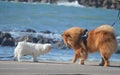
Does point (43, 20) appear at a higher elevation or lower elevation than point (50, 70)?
lower

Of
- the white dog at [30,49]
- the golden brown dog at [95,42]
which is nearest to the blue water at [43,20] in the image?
the white dog at [30,49]

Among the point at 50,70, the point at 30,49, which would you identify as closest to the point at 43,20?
the point at 30,49

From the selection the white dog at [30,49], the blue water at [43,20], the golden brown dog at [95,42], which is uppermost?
the golden brown dog at [95,42]

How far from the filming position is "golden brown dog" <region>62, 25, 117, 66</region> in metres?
13.9

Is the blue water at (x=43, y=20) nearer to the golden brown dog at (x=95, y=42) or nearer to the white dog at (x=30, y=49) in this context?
the white dog at (x=30, y=49)

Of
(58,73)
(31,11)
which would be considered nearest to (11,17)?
(31,11)

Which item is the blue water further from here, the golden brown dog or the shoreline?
the shoreline

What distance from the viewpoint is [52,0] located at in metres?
54.0

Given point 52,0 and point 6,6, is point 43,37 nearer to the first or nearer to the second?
point 6,6

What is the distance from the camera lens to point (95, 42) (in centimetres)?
1406

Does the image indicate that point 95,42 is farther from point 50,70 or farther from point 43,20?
point 43,20

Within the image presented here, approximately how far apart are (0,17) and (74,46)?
22338 mm

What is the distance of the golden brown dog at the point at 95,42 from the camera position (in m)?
13.9

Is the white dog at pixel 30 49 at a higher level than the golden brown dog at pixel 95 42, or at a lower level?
→ lower
